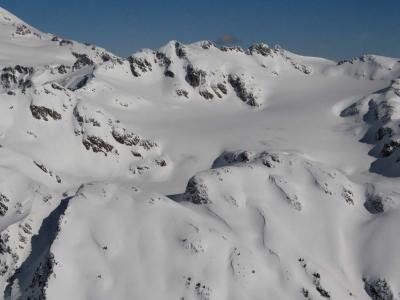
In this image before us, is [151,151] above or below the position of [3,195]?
below

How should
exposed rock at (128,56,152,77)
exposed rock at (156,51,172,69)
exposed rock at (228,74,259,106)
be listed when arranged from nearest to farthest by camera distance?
1. exposed rock at (228,74,259,106)
2. exposed rock at (128,56,152,77)
3. exposed rock at (156,51,172,69)

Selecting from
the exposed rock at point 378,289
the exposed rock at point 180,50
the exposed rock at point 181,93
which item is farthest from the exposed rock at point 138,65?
the exposed rock at point 378,289

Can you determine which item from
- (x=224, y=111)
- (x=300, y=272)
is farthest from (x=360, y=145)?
(x=300, y=272)

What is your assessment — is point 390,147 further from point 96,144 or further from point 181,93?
point 96,144

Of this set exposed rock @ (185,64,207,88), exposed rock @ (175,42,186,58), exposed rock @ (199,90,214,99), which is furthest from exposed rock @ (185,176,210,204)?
exposed rock @ (175,42,186,58)

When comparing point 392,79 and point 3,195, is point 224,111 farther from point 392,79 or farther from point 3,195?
point 3,195

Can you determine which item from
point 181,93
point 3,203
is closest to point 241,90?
point 181,93

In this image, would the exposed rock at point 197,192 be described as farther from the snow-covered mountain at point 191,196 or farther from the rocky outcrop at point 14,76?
the rocky outcrop at point 14,76

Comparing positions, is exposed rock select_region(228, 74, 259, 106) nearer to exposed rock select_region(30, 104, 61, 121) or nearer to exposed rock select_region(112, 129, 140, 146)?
exposed rock select_region(112, 129, 140, 146)
